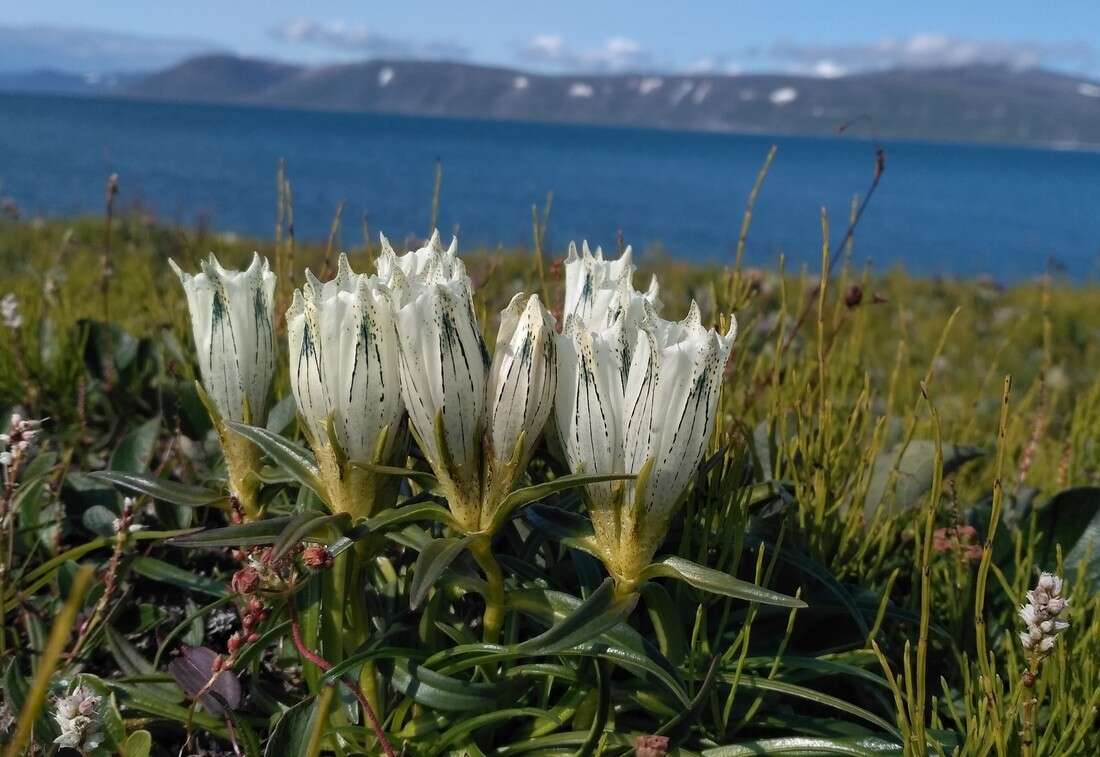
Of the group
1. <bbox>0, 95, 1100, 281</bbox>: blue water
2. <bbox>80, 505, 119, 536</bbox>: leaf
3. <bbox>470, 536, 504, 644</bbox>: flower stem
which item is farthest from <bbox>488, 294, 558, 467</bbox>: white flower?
<bbox>0, 95, 1100, 281</bbox>: blue water

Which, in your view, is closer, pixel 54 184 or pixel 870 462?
pixel 870 462

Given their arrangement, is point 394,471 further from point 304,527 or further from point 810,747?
point 810,747

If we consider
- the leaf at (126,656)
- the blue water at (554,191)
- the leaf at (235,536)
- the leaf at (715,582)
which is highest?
the leaf at (235,536)

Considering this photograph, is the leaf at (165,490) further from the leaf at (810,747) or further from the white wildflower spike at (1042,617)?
the white wildflower spike at (1042,617)

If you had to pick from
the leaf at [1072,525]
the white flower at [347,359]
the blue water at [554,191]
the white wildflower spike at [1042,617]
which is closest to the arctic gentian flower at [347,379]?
the white flower at [347,359]

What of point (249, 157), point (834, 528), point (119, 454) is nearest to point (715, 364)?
point (834, 528)

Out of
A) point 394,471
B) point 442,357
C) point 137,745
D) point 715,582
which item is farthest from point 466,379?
point 137,745

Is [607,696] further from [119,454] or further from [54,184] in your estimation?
[54,184]
